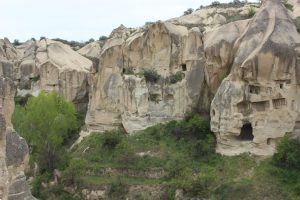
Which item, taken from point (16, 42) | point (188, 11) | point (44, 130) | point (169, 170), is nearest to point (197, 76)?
point (169, 170)

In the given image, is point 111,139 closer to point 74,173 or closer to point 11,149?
point 74,173

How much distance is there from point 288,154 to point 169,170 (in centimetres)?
572

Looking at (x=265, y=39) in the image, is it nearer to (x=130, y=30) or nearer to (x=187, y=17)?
(x=130, y=30)

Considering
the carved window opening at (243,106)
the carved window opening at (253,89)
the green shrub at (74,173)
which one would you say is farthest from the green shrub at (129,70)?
the carved window opening at (253,89)

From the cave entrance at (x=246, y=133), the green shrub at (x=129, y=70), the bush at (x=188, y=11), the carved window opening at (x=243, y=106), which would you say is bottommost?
the cave entrance at (x=246, y=133)

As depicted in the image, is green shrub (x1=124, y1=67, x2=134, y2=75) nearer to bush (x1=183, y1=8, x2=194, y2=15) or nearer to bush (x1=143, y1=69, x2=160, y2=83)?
bush (x1=143, y1=69, x2=160, y2=83)

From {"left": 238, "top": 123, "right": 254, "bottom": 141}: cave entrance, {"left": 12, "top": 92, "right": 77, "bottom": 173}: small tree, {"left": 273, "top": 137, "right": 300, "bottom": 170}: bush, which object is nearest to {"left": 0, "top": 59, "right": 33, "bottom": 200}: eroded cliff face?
{"left": 273, "top": 137, "right": 300, "bottom": 170}: bush

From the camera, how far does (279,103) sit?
2589 cm

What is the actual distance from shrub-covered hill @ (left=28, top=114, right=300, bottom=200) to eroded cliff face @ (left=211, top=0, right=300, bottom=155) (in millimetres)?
1141

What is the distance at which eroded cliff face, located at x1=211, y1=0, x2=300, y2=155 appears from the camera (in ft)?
83.6

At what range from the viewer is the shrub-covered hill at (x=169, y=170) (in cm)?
2412

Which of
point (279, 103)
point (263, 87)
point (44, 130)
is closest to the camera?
Answer: point (263, 87)

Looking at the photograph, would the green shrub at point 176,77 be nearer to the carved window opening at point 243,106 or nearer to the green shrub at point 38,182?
the carved window opening at point 243,106

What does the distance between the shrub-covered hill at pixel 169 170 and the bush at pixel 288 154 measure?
3.8 inches
